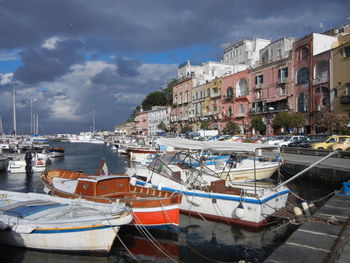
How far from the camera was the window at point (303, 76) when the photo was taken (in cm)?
4341

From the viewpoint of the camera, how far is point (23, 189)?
23.3 meters

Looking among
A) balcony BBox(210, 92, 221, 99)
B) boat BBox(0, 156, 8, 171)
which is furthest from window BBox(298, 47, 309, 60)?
boat BBox(0, 156, 8, 171)

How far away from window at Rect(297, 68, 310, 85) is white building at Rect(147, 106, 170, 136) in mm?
42541

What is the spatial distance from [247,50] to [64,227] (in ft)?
218

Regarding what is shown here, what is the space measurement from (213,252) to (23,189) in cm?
1752

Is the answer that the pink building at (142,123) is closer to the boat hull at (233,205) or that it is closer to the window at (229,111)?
the window at (229,111)

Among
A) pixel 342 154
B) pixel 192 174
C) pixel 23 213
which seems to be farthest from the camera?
pixel 342 154

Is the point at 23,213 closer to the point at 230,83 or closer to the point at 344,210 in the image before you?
the point at 344,210

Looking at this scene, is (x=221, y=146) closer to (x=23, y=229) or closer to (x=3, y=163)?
(x=23, y=229)

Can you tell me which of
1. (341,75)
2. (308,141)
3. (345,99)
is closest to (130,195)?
(308,141)

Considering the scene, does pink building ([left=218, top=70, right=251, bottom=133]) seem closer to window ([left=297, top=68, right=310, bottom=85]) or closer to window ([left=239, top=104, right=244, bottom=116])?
window ([left=239, top=104, right=244, bottom=116])

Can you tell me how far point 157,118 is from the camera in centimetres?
8881

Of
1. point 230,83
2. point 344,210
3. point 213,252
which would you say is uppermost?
point 230,83

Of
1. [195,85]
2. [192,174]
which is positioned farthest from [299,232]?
[195,85]
